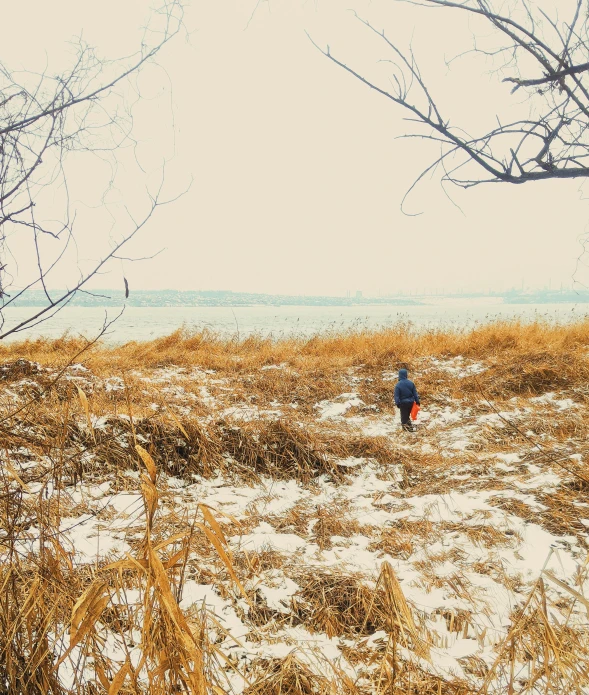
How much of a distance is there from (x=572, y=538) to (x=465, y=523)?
0.69 m

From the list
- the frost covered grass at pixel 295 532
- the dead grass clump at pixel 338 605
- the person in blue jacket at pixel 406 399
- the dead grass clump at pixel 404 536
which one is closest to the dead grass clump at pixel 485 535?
the frost covered grass at pixel 295 532

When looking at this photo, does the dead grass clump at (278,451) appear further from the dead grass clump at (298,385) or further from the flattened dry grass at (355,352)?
the flattened dry grass at (355,352)

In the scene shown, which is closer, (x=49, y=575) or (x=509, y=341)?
(x=49, y=575)

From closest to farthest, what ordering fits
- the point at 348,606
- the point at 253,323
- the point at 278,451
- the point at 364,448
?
the point at 348,606, the point at 278,451, the point at 364,448, the point at 253,323

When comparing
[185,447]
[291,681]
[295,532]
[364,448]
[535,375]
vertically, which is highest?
[535,375]

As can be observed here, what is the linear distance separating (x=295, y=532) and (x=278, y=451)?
1400 millimetres

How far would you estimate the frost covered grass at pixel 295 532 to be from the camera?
1.23 metres

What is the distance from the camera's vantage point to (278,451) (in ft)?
15.4

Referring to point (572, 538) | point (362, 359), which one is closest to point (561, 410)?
point (572, 538)

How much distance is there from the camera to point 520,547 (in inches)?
115

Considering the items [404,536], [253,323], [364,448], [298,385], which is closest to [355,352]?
[298,385]

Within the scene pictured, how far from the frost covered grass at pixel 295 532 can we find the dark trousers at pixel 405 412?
24 cm

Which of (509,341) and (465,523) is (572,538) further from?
(509,341)

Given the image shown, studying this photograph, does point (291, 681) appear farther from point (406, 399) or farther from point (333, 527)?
point (406, 399)
